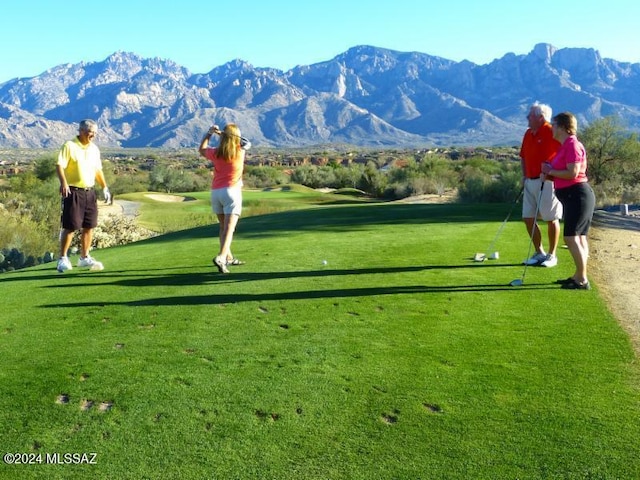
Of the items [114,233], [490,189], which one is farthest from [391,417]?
[490,189]

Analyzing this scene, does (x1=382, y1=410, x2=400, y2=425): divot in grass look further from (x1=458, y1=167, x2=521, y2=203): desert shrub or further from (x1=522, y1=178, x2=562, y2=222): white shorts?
(x1=458, y1=167, x2=521, y2=203): desert shrub

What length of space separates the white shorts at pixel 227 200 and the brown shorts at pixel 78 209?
226cm

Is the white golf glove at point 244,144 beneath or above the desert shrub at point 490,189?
above

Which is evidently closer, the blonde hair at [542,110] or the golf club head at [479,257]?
the blonde hair at [542,110]

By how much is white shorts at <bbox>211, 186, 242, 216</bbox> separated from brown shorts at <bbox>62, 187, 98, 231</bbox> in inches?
88.9

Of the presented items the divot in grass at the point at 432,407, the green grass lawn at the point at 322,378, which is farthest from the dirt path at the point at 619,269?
the divot in grass at the point at 432,407

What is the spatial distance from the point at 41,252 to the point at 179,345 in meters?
18.5

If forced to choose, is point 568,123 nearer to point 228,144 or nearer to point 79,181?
point 228,144

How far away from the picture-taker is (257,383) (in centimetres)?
498

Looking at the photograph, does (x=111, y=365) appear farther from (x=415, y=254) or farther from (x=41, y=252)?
(x=41, y=252)

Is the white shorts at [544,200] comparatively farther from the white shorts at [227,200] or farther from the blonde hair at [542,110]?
the white shorts at [227,200]

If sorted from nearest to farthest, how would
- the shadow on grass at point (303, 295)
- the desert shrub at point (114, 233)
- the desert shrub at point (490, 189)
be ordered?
the shadow on grass at point (303, 295) → the desert shrub at point (114, 233) → the desert shrub at point (490, 189)

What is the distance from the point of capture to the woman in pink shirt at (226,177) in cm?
917

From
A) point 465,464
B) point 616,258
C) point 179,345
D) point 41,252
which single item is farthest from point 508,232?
point 41,252
